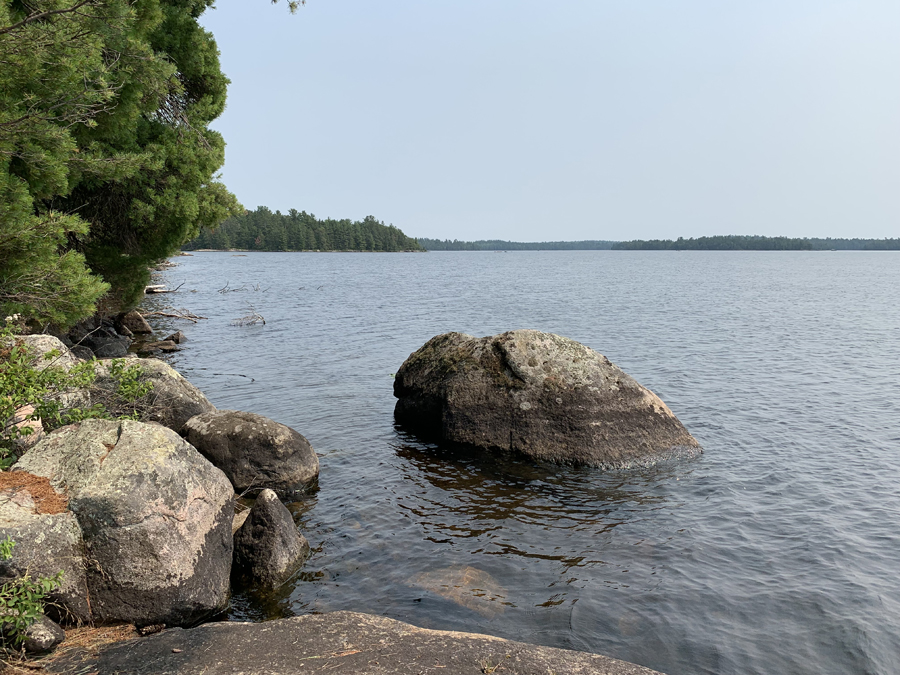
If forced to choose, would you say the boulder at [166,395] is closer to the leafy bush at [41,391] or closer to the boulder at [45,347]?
the boulder at [45,347]

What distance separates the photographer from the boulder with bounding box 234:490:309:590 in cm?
811

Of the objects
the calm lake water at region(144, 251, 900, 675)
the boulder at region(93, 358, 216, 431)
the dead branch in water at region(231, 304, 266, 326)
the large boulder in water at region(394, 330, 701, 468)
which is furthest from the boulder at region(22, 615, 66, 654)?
the dead branch in water at region(231, 304, 266, 326)

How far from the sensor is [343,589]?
8.05 meters

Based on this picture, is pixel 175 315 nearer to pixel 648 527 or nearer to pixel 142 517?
pixel 142 517

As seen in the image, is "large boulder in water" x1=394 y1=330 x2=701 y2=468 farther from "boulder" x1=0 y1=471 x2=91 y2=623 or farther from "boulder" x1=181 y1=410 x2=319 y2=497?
"boulder" x1=0 y1=471 x2=91 y2=623

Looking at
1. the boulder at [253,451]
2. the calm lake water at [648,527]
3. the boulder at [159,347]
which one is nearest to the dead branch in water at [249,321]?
the boulder at [159,347]

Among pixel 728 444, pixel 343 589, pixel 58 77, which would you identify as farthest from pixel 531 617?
pixel 58 77

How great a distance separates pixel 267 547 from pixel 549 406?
6.56 m

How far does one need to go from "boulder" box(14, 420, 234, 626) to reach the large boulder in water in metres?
6.37

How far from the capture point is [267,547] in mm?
8273

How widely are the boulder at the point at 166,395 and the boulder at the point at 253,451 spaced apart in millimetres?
738

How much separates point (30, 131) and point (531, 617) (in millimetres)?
10507

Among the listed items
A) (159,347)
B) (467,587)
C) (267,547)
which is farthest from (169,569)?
(159,347)

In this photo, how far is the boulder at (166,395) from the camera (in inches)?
457
